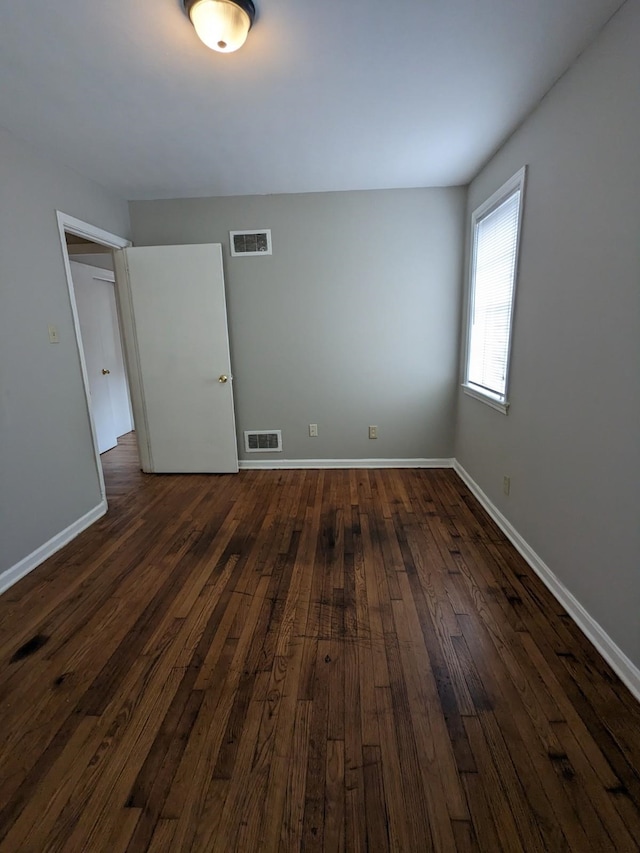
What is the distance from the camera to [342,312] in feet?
11.6

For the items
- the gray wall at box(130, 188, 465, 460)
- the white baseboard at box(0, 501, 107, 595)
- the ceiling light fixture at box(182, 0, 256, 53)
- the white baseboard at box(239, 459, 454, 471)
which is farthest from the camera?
the white baseboard at box(239, 459, 454, 471)

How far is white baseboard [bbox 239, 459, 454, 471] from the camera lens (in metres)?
3.80

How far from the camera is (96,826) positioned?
1.07 m

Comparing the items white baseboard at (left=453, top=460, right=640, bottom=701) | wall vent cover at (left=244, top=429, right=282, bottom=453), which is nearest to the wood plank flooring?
white baseboard at (left=453, top=460, right=640, bottom=701)

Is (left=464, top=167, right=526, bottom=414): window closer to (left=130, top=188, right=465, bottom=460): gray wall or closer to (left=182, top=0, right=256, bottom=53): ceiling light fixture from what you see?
(left=130, top=188, right=465, bottom=460): gray wall

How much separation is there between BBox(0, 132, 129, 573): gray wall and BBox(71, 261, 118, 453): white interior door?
1825 millimetres

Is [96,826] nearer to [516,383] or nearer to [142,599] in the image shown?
[142,599]

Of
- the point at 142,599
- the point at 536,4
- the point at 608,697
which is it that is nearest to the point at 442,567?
the point at 608,697

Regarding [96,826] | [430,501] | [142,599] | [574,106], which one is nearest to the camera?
[96,826]

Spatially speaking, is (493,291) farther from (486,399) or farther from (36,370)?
(36,370)

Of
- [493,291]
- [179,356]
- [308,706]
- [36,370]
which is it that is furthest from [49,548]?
[493,291]

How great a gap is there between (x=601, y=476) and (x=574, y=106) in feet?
5.54

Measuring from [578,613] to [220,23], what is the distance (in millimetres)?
2858

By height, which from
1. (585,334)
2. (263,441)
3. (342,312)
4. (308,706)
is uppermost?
(342,312)
